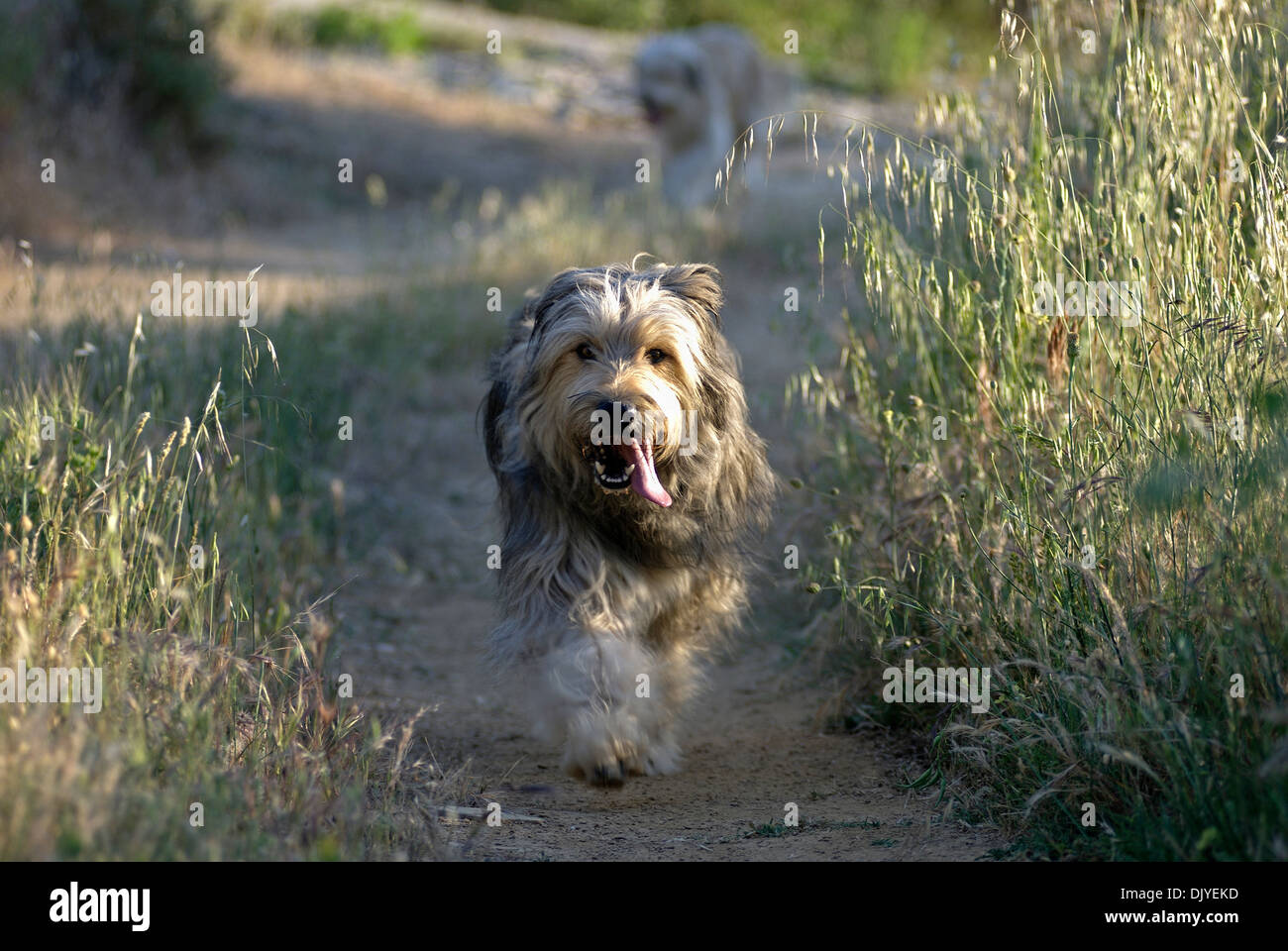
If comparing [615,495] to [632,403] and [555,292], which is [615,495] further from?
[555,292]

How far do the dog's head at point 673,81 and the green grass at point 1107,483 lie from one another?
356 inches

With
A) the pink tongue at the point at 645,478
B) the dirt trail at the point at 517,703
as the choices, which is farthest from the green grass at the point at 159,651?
the pink tongue at the point at 645,478

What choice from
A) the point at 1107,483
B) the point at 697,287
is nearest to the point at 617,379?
the point at 697,287

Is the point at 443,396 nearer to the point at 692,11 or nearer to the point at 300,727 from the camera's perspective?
the point at 300,727

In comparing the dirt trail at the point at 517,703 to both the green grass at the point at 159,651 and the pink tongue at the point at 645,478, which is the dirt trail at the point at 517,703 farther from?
the pink tongue at the point at 645,478

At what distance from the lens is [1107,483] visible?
12.0 feet

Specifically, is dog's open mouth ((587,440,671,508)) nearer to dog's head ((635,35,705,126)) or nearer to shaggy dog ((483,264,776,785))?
shaggy dog ((483,264,776,785))

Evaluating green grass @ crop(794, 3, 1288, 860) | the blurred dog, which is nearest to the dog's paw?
green grass @ crop(794, 3, 1288, 860)

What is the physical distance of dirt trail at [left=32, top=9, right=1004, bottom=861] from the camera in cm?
402

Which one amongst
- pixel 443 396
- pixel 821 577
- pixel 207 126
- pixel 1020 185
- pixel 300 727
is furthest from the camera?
pixel 207 126

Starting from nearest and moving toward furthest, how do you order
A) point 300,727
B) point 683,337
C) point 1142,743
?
1. point 1142,743
2. point 300,727
3. point 683,337
